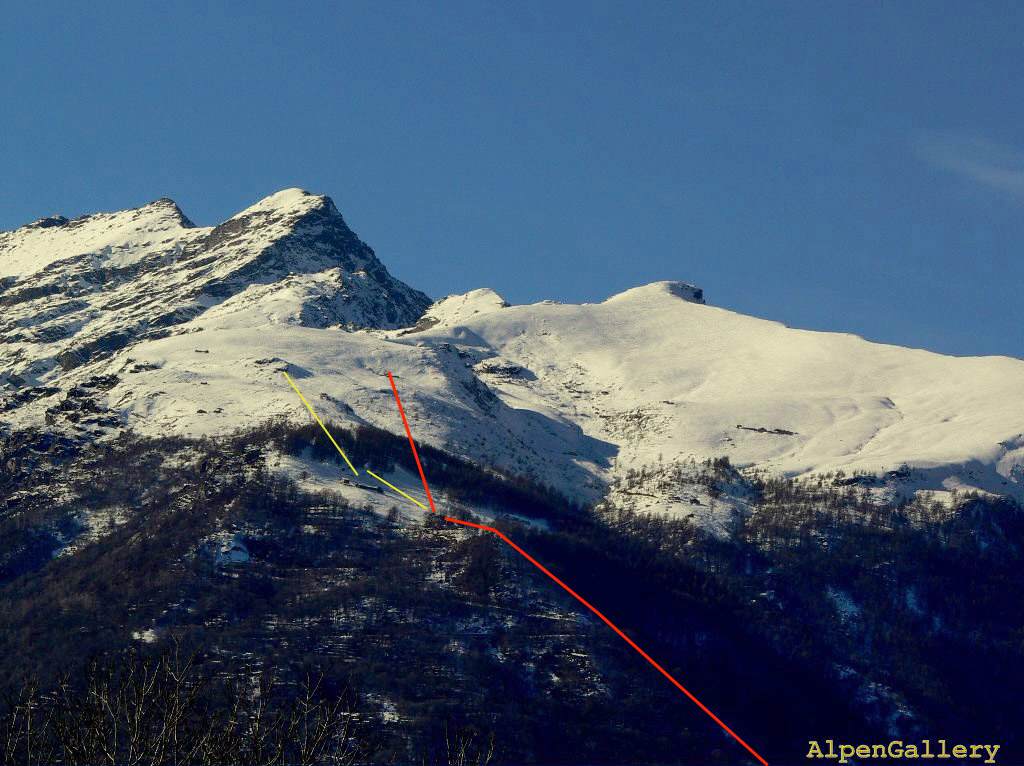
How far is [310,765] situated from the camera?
15050 cm

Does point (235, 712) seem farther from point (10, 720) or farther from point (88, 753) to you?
point (10, 720)

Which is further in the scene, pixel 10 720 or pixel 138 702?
pixel 10 720

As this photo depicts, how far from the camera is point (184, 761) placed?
148 m

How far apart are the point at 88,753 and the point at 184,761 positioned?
8.08 m

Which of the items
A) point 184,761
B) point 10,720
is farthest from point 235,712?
point 10,720

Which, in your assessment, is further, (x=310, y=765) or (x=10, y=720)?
(x=10, y=720)

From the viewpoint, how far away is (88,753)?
143500mm

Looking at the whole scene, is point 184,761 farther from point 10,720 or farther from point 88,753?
point 10,720

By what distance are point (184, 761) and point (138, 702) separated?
6398 millimetres

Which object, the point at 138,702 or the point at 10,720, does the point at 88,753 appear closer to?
the point at 138,702

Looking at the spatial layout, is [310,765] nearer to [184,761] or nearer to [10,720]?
[184,761]

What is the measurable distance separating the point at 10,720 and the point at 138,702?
2132cm

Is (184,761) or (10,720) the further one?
(10,720)

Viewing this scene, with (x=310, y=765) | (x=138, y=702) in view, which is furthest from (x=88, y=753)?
(x=310, y=765)
